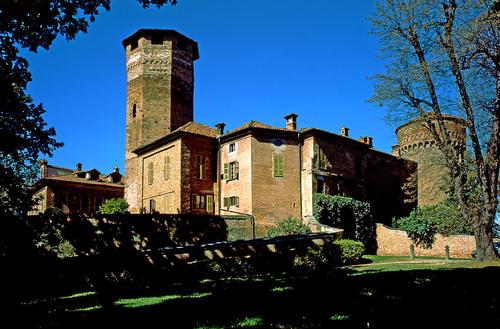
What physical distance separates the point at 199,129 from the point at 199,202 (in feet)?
19.1

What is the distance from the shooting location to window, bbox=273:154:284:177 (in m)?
30.0

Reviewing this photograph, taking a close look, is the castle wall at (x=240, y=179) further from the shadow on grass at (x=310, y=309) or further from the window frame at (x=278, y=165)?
the shadow on grass at (x=310, y=309)

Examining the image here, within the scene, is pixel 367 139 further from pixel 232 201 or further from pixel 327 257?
pixel 327 257

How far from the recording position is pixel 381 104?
714 inches

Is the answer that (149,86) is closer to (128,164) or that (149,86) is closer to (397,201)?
(128,164)

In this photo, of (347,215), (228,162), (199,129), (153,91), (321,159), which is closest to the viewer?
(347,215)

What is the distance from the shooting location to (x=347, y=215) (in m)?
30.6

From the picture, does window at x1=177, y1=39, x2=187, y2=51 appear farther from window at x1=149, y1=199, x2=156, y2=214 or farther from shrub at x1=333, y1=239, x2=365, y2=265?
shrub at x1=333, y1=239, x2=365, y2=265

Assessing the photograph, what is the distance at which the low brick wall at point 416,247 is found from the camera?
26598 mm

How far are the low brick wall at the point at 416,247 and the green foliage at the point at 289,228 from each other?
6.95 m

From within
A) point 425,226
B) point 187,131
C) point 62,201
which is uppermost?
point 187,131

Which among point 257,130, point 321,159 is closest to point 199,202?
point 257,130

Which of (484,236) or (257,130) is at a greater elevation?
(257,130)

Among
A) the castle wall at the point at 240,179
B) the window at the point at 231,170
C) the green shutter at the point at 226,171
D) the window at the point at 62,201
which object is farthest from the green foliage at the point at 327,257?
the window at the point at 62,201
